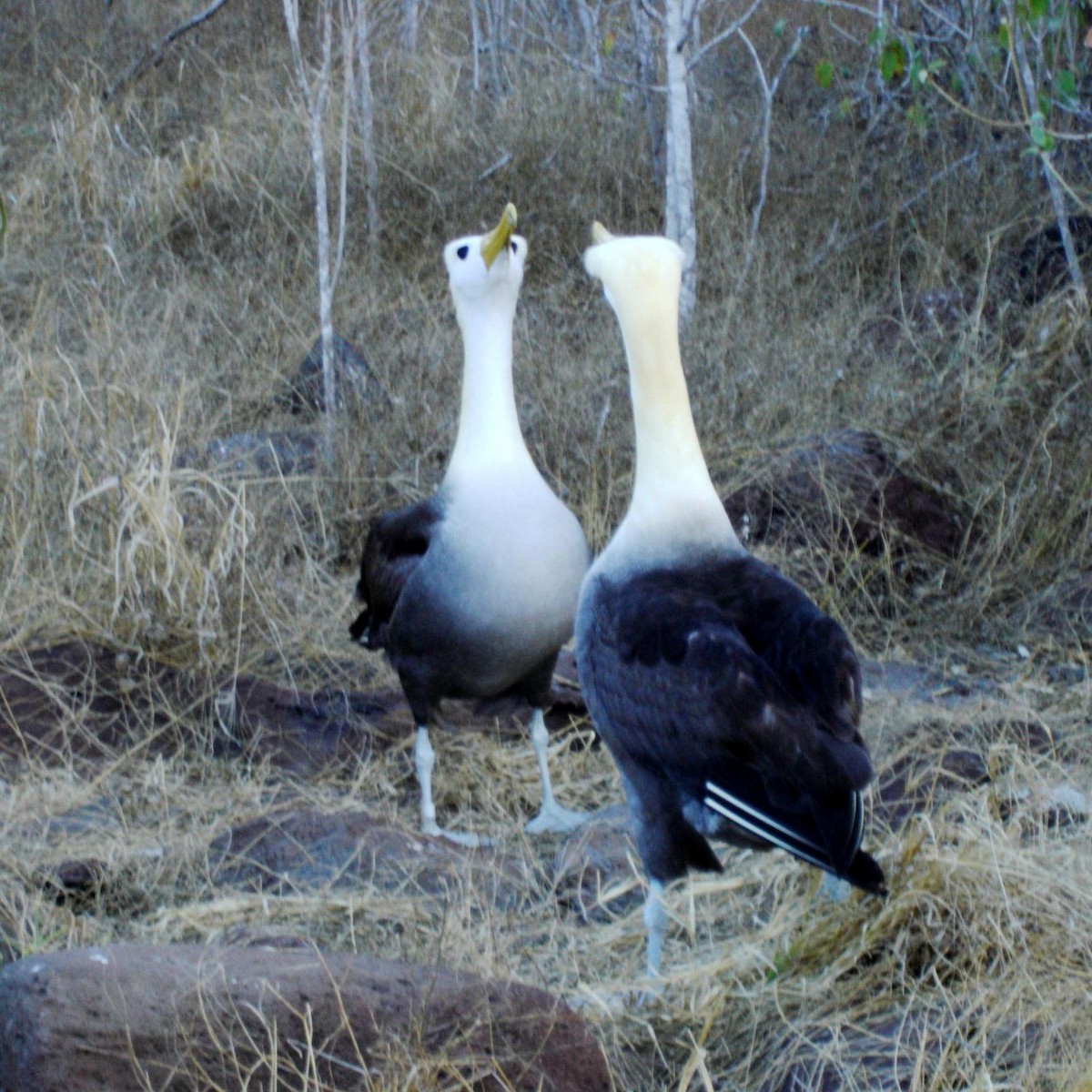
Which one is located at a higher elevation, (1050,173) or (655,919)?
(1050,173)

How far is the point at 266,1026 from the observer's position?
2.14 meters

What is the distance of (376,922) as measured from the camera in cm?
320

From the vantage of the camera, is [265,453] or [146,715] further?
[265,453]

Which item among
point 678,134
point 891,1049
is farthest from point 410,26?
point 891,1049

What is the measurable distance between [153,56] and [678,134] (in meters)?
4.04

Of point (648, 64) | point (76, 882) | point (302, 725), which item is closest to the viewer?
point (76, 882)

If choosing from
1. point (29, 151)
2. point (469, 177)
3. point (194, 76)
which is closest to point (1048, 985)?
point (469, 177)

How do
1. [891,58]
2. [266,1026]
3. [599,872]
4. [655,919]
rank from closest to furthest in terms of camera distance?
[266,1026] < [655,919] < [599,872] < [891,58]

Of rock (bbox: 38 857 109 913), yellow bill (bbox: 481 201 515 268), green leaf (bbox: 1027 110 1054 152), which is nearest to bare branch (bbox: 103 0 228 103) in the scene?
green leaf (bbox: 1027 110 1054 152)

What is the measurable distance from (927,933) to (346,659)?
2475 mm

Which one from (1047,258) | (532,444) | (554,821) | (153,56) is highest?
(153,56)

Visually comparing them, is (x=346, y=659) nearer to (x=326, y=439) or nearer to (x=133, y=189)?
(x=326, y=439)

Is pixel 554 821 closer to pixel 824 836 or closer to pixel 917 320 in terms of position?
pixel 824 836

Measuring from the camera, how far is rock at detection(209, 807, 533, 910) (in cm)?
341
